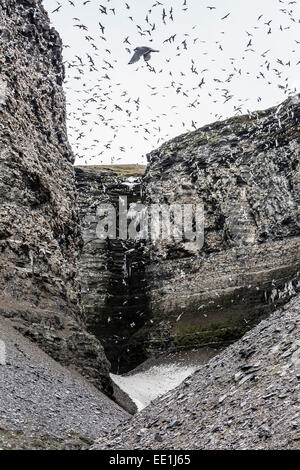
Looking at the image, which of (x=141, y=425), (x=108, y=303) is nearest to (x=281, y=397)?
(x=141, y=425)

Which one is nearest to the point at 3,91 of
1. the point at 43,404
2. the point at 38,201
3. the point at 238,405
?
the point at 38,201

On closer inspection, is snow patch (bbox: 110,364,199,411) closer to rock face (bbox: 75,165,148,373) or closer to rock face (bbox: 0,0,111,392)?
rock face (bbox: 75,165,148,373)

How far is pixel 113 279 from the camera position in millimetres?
66625

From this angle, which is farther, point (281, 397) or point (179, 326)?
point (179, 326)

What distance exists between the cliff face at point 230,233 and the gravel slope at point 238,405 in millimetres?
36771

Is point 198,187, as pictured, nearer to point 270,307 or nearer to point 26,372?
point 270,307

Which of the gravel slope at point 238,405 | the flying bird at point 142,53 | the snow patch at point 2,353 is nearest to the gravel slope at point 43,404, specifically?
the snow patch at point 2,353

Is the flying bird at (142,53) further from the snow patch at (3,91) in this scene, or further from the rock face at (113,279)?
the rock face at (113,279)

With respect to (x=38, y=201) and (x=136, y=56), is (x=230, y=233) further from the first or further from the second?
(x=136, y=56)

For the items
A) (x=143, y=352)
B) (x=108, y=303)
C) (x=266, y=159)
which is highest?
→ (x=266, y=159)

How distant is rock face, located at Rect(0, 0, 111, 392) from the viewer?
2959cm

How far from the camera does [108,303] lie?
64.4 meters
